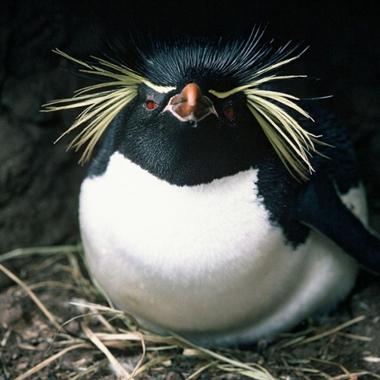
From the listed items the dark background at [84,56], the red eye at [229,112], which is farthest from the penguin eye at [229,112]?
the dark background at [84,56]

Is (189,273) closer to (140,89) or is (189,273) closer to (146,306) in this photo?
(146,306)

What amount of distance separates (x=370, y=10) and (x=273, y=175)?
715 mm

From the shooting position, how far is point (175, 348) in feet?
8.79

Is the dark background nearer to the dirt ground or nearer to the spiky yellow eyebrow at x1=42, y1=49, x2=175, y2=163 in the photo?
the spiky yellow eyebrow at x1=42, y1=49, x2=175, y2=163

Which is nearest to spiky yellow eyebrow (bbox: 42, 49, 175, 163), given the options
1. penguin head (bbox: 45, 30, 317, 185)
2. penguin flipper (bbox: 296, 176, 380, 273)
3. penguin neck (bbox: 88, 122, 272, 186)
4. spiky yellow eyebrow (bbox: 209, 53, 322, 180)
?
penguin head (bbox: 45, 30, 317, 185)

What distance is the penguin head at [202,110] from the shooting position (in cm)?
221

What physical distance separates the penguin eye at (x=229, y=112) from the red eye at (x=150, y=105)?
21cm

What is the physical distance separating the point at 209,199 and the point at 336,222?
0.46 m

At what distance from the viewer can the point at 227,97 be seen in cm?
226

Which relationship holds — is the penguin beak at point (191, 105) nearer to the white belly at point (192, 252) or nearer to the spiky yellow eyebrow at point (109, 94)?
the spiky yellow eyebrow at point (109, 94)

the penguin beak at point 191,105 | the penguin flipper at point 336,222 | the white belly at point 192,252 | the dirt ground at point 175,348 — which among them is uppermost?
the penguin beak at point 191,105

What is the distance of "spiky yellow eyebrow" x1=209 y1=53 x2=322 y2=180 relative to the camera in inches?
89.8

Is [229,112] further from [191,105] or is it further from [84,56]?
[84,56]

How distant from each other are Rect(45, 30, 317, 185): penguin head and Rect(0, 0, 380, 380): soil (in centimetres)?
11
